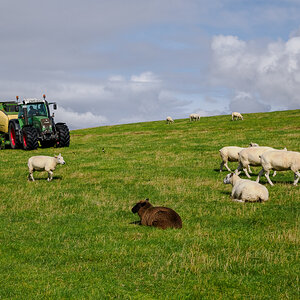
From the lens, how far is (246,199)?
38.8ft

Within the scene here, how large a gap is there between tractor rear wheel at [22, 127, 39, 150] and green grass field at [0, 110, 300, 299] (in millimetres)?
13380

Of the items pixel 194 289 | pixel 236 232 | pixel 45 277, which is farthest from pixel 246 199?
pixel 45 277

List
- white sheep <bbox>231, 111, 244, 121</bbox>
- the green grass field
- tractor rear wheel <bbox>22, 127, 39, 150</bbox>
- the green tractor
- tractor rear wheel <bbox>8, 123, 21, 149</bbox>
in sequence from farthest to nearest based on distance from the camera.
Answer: white sheep <bbox>231, 111, 244, 121</bbox>, tractor rear wheel <bbox>8, 123, 21, 149</bbox>, the green tractor, tractor rear wheel <bbox>22, 127, 39, 150</bbox>, the green grass field

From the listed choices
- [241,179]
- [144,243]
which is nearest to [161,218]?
[144,243]

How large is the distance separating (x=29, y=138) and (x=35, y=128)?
63.7 inches

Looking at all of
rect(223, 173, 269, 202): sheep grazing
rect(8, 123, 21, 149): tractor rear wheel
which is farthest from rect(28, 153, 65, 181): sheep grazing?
rect(8, 123, 21, 149): tractor rear wheel

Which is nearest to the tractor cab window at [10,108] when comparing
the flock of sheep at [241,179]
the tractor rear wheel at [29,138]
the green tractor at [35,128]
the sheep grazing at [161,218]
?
the green tractor at [35,128]

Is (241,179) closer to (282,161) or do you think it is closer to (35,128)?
(282,161)

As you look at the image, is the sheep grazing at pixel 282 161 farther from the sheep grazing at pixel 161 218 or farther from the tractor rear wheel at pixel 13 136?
the tractor rear wheel at pixel 13 136

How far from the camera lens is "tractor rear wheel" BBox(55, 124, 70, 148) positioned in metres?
31.0

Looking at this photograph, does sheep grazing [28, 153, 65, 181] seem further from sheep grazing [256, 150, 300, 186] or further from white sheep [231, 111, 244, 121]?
white sheep [231, 111, 244, 121]

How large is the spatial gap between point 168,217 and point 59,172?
1186 centimetres

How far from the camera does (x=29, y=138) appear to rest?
96.6 feet

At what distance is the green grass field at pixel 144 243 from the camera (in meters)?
6.07
